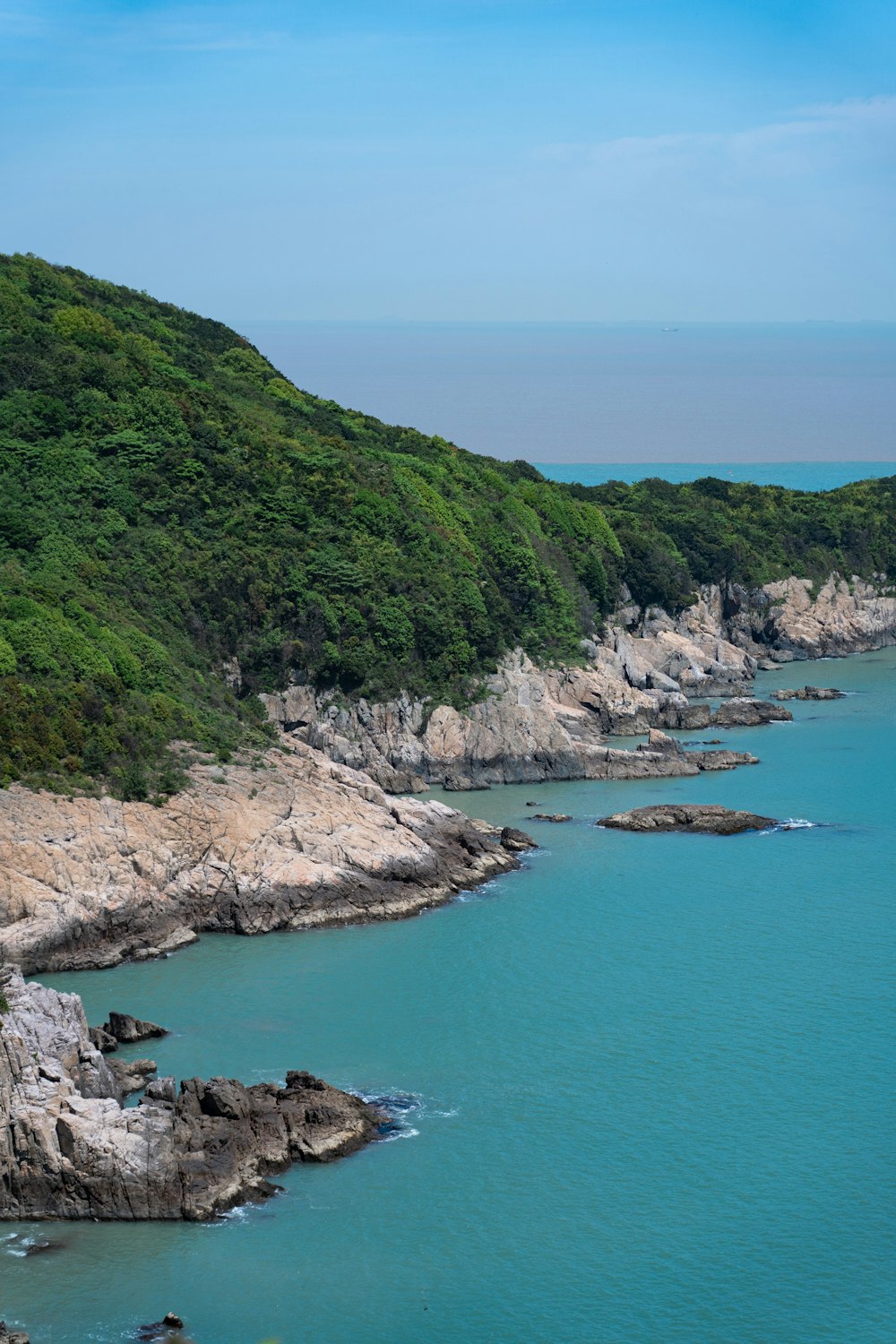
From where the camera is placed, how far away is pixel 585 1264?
26.0m

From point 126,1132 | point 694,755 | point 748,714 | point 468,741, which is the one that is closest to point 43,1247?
point 126,1132

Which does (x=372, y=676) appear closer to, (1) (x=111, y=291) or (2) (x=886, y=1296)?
(1) (x=111, y=291)

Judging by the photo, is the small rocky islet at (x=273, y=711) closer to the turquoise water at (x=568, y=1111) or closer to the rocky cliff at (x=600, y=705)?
the rocky cliff at (x=600, y=705)

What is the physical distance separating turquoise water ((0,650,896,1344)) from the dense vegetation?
8.60 metres

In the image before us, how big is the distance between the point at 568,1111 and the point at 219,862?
1296cm

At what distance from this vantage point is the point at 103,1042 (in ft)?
108

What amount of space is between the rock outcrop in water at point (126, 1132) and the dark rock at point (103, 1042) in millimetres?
2522

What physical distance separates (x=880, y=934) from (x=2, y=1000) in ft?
66.2

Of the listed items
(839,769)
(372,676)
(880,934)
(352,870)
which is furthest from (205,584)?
(880,934)

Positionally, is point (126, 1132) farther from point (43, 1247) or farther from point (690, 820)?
point (690, 820)

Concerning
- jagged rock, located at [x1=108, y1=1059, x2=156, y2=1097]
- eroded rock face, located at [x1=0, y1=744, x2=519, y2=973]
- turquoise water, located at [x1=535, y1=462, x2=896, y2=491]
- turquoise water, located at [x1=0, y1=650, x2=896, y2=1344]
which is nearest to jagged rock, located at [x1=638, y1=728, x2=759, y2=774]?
turquoise water, located at [x1=0, y1=650, x2=896, y2=1344]

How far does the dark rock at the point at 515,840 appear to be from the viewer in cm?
4772

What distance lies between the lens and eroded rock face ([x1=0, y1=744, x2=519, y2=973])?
38.1 meters

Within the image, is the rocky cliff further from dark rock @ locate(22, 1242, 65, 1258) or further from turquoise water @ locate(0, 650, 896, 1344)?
dark rock @ locate(22, 1242, 65, 1258)
